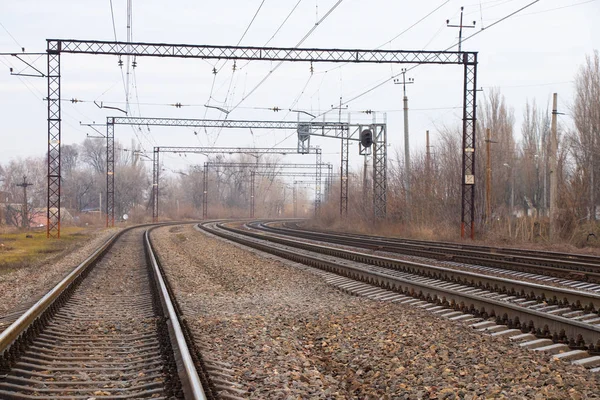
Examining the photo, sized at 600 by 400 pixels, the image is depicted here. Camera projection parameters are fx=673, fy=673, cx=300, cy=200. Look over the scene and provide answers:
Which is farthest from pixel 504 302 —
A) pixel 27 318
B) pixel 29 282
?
pixel 29 282

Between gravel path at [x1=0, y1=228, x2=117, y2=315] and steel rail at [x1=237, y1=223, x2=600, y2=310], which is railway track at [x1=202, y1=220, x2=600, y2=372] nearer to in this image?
steel rail at [x1=237, y1=223, x2=600, y2=310]

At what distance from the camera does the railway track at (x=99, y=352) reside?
523cm

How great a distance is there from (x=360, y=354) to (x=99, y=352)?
2.65 m

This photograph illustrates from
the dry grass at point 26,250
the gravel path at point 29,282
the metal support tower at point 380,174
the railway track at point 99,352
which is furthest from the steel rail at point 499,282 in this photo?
the metal support tower at point 380,174

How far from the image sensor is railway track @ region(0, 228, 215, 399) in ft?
17.2

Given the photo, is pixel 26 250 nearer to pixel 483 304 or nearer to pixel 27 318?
pixel 27 318

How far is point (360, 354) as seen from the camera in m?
6.71

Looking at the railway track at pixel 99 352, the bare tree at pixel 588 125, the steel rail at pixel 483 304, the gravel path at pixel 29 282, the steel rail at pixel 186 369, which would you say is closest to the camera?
the steel rail at pixel 186 369

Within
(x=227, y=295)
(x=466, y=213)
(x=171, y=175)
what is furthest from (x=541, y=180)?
(x=171, y=175)

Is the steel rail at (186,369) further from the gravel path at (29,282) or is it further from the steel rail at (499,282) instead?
the steel rail at (499,282)

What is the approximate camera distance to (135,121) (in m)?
45.8

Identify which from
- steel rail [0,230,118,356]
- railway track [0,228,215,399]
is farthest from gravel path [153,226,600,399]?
steel rail [0,230,118,356]

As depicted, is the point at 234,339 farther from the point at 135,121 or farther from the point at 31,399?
the point at 135,121

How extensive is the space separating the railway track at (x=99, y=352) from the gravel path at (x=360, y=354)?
477mm
